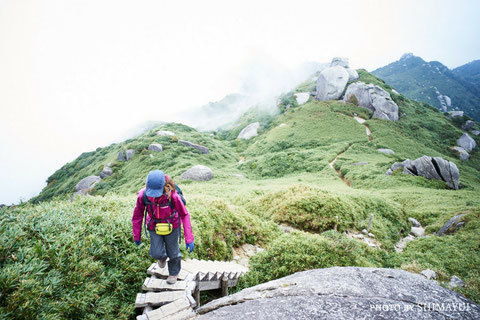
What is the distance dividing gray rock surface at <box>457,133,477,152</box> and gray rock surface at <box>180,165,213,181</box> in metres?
61.7

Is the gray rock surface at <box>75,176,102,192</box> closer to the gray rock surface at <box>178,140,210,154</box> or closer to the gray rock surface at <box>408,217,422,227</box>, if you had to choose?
the gray rock surface at <box>178,140,210,154</box>

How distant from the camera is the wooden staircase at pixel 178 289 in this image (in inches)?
169

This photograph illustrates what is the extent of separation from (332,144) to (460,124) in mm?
46109

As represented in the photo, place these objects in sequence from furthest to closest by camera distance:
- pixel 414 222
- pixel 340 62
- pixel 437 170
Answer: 1. pixel 340 62
2. pixel 437 170
3. pixel 414 222

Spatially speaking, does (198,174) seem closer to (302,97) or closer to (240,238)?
(240,238)

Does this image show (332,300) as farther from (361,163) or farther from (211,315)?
(361,163)

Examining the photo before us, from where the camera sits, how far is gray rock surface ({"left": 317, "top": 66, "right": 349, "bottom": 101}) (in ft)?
227

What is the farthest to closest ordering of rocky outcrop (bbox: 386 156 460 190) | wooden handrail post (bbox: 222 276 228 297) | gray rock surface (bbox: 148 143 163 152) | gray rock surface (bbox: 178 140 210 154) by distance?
gray rock surface (bbox: 178 140 210 154) < gray rock surface (bbox: 148 143 163 152) < rocky outcrop (bbox: 386 156 460 190) < wooden handrail post (bbox: 222 276 228 297)

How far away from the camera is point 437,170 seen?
92.5 feet

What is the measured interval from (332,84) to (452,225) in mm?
65079

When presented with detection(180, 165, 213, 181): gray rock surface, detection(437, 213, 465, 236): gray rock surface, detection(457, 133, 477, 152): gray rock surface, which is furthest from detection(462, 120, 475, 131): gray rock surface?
detection(180, 165, 213, 181): gray rock surface

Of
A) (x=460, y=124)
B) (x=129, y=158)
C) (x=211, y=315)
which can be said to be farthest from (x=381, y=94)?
(x=211, y=315)

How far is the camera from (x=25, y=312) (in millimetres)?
3285

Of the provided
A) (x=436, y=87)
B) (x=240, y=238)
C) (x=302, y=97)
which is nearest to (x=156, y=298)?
(x=240, y=238)
